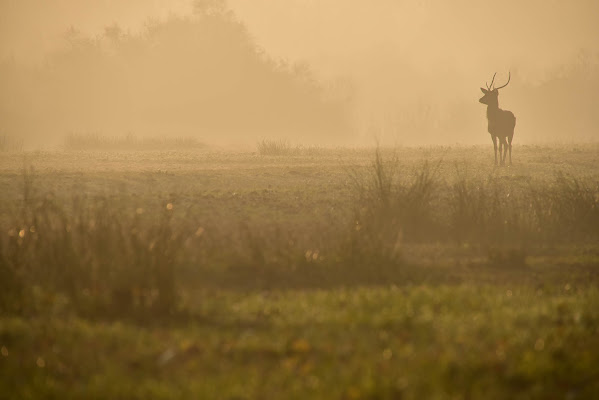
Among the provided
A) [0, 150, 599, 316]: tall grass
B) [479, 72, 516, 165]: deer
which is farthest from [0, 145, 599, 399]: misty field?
[479, 72, 516, 165]: deer

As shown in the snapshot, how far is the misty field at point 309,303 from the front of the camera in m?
6.95

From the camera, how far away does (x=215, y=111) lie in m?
57.3

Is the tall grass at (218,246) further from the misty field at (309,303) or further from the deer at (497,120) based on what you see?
the deer at (497,120)

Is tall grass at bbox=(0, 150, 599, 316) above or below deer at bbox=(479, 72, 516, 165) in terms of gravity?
below

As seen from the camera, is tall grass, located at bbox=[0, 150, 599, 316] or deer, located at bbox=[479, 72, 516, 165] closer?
tall grass, located at bbox=[0, 150, 599, 316]

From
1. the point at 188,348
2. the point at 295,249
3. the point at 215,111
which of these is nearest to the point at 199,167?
the point at 295,249

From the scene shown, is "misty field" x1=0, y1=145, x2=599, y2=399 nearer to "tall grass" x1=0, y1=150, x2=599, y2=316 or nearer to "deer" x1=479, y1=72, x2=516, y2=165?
"tall grass" x1=0, y1=150, x2=599, y2=316

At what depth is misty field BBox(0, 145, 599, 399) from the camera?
6.95 m

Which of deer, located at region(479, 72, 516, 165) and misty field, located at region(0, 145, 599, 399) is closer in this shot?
misty field, located at region(0, 145, 599, 399)

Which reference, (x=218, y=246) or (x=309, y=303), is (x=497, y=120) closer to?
(x=218, y=246)

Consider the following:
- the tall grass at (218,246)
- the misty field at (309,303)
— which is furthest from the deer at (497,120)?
the misty field at (309,303)

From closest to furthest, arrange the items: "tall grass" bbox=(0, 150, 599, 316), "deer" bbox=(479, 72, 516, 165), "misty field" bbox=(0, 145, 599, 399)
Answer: "misty field" bbox=(0, 145, 599, 399) → "tall grass" bbox=(0, 150, 599, 316) → "deer" bbox=(479, 72, 516, 165)

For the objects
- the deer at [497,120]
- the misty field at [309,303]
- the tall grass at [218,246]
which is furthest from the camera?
the deer at [497,120]

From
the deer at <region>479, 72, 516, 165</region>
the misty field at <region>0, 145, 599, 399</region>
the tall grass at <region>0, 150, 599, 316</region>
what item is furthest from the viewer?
the deer at <region>479, 72, 516, 165</region>
